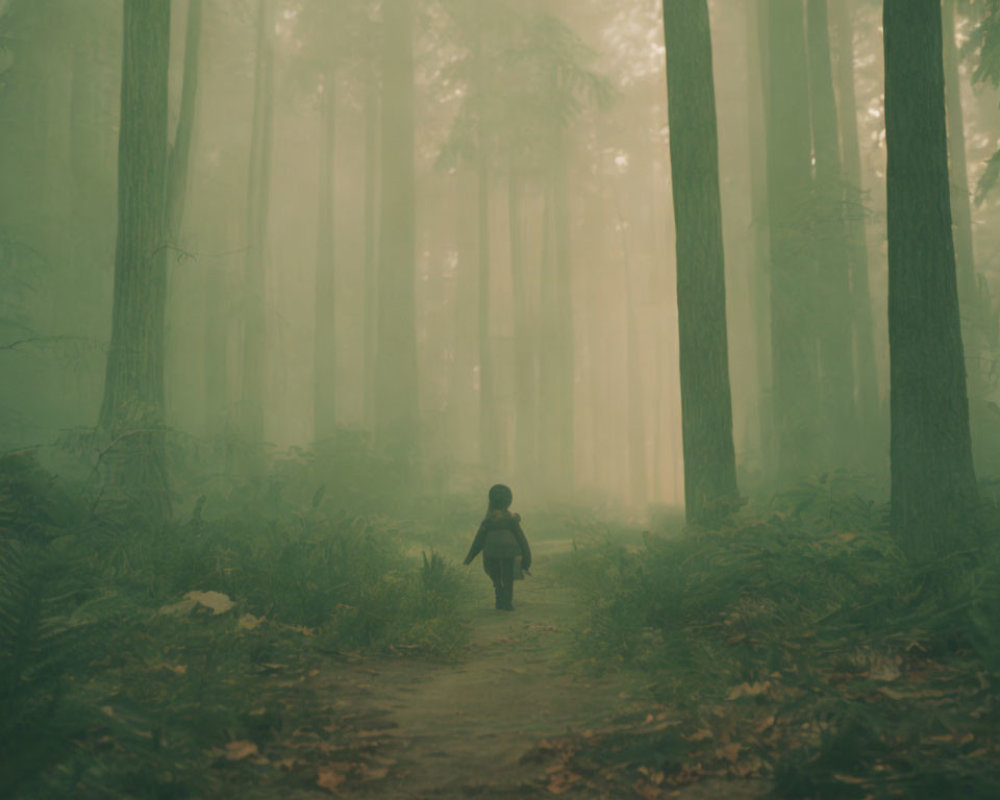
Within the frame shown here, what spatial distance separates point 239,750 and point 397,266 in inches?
652

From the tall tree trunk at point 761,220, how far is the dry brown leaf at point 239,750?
517 inches

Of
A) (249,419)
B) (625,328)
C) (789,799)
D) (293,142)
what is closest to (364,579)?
(789,799)

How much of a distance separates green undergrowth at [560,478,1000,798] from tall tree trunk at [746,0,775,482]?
934 centimetres

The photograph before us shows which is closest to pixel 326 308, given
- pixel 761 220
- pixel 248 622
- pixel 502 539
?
pixel 761 220

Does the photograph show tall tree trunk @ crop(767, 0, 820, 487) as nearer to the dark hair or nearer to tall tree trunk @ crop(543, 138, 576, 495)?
the dark hair

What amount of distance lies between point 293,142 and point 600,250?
15.7 meters

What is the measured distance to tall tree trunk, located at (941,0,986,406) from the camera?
50.7 ft

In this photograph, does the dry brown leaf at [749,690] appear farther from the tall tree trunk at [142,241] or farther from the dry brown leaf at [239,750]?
the tall tree trunk at [142,241]

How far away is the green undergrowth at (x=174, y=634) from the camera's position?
343 cm

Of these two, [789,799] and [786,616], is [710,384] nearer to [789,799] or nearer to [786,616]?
[786,616]

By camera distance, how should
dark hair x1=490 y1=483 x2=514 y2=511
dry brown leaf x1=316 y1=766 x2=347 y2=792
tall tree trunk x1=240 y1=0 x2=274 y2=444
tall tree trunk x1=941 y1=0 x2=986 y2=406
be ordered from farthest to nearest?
tall tree trunk x1=240 y1=0 x2=274 y2=444 → tall tree trunk x1=941 y1=0 x2=986 y2=406 → dark hair x1=490 y1=483 x2=514 y2=511 → dry brown leaf x1=316 y1=766 x2=347 y2=792

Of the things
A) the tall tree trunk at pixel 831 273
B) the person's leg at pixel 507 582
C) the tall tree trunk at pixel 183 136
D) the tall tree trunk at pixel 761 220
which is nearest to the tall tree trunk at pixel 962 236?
the tall tree trunk at pixel 831 273

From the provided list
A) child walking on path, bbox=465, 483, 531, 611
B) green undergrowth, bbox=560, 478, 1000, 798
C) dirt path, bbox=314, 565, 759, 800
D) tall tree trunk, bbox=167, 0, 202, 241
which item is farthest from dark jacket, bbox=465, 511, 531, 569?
tall tree trunk, bbox=167, 0, 202, 241

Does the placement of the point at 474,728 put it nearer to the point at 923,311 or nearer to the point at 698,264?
the point at 923,311
